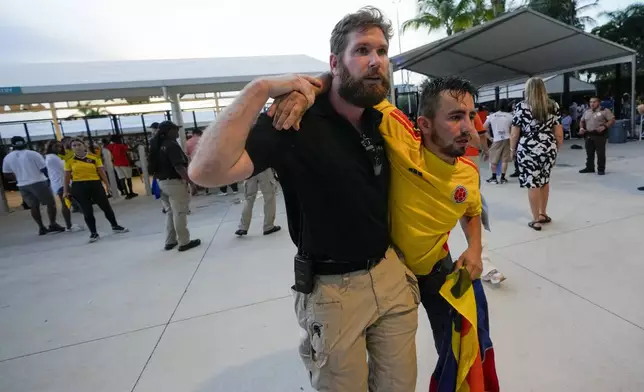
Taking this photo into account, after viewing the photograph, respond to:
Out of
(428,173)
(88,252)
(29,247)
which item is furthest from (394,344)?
(29,247)

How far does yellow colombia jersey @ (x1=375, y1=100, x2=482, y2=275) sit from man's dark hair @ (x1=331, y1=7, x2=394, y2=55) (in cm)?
30

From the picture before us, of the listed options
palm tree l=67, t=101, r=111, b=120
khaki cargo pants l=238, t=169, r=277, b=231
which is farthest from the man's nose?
palm tree l=67, t=101, r=111, b=120

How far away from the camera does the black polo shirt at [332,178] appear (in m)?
1.10

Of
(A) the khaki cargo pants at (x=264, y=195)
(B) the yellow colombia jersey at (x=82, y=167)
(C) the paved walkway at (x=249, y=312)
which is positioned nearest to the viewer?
(C) the paved walkway at (x=249, y=312)

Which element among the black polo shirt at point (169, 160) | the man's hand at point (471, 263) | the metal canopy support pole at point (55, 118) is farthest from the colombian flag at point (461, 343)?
the metal canopy support pole at point (55, 118)

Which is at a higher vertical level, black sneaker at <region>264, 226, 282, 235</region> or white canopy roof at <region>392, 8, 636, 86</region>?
white canopy roof at <region>392, 8, 636, 86</region>

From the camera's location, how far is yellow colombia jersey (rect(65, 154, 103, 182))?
5.49 metres

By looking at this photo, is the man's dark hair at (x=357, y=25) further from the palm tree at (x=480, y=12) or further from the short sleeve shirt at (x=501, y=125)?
the palm tree at (x=480, y=12)

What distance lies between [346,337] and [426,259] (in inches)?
17.4

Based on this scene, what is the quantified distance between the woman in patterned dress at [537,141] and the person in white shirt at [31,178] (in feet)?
26.0

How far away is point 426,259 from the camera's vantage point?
54.2 inches

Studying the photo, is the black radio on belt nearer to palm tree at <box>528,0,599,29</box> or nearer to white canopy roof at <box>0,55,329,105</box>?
white canopy roof at <box>0,55,329,105</box>

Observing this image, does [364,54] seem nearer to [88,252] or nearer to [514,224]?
[514,224]

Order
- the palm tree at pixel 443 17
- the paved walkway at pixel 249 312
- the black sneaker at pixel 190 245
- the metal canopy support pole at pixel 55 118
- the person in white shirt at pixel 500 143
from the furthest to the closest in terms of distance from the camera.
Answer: the palm tree at pixel 443 17 → the metal canopy support pole at pixel 55 118 → the person in white shirt at pixel 500 143 → the black sneaker at pixel 190 245 → the paved walkway at pixel 249 312
